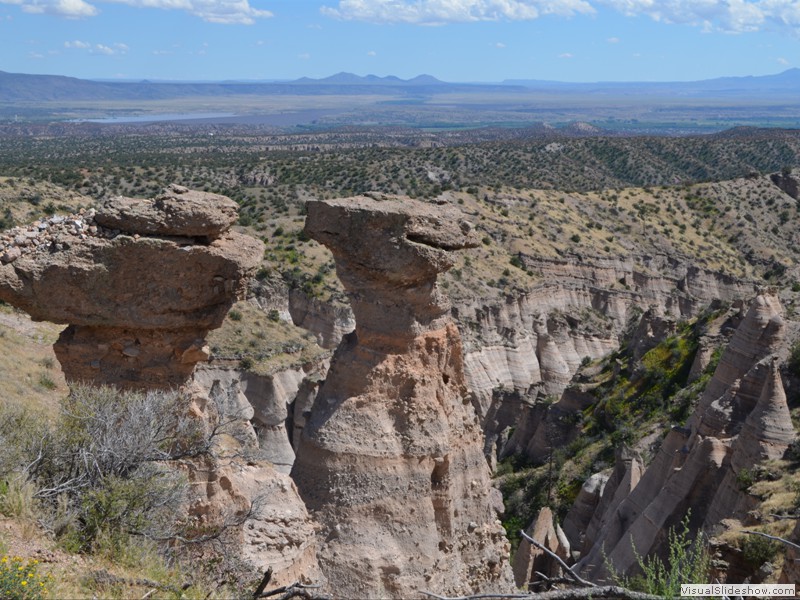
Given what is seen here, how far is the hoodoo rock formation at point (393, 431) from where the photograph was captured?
388 inches

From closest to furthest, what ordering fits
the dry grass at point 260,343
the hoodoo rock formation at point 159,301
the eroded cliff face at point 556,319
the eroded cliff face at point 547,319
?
the hoodoo rock formation at point 159,301 → the dry grass at point 260,343 → the eroded cliff face at point 547,319 → the eroded cliff face at point 556,319

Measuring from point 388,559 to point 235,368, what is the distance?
21.3m

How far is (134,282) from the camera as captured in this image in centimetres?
981

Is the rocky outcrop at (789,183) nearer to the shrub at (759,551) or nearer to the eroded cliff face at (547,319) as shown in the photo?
the eroded cliff face at (547,319)

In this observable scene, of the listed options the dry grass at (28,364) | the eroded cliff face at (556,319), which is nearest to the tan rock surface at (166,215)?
the dry grass at (28,364)

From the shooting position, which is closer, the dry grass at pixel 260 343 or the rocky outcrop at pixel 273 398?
the rocky outcrop at pixel 273 398

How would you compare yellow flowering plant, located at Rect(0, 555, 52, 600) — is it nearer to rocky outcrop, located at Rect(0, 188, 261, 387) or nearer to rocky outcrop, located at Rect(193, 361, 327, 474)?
rocky outcrop, located at Rect(0, 188, 261, 387)

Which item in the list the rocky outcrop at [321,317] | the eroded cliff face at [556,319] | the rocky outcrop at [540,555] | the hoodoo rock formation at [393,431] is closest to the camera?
the hoodoo rock formation at [393,431]

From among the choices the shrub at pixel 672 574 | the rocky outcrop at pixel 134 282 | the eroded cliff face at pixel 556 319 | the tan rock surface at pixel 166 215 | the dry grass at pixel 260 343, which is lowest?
the eroded cliff face at pixel 556 319

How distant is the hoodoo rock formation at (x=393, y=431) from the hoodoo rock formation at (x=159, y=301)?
522mm

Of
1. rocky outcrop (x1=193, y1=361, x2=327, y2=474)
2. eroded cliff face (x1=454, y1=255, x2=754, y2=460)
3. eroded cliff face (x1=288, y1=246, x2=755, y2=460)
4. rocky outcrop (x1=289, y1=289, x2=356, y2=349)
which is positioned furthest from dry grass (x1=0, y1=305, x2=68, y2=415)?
eroded cliff face (x1=454, y1=255, x2=754, y2=460)

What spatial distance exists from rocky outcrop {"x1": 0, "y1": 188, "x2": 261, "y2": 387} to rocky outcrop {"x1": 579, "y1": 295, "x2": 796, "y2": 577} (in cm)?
771

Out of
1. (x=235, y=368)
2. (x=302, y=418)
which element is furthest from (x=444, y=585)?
(x=235, y=368)

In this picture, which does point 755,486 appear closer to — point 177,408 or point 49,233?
point 177,408
